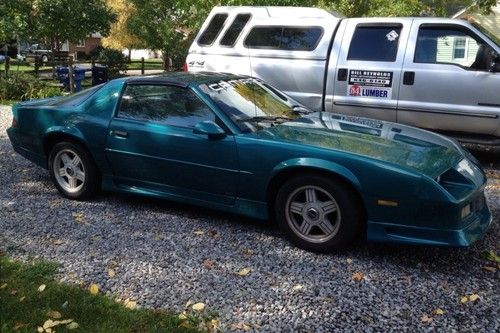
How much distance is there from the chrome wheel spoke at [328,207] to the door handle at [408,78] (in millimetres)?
3598

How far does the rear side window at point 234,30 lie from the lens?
8.23m

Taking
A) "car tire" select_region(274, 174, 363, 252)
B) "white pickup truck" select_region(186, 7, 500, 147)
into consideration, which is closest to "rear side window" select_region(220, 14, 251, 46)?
"white pickup truck" select_region(186, 7, 500, 147)

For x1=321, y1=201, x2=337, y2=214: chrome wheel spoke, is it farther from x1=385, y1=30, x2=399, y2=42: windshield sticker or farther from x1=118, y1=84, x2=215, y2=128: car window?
x1=385, y1=30, x2=399, y2=42: windshield sticker

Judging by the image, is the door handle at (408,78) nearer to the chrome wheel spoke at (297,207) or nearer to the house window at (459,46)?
the house window at (459,46)

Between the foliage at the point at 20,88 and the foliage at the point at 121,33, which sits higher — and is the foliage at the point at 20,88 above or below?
below

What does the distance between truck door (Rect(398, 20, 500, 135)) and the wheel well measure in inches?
137

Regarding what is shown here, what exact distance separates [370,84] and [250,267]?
4.18 meters

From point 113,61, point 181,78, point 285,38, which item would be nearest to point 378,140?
point 181,78

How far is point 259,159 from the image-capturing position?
167 inches

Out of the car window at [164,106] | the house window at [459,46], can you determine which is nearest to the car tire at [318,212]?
the car window at [164,106]

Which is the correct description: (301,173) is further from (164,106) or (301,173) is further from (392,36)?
(392,36)

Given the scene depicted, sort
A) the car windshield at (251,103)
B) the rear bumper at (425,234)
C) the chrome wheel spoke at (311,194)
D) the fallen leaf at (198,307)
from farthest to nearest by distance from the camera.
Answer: the car windshield at (251,103) → the chrome wheel spoke at (311,194) → the rear bumper at (425,234) → the fallen leaf at (198,307)

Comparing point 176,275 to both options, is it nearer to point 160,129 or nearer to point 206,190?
point 206,190

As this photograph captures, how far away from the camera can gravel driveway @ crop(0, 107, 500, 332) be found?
10.7 ft
